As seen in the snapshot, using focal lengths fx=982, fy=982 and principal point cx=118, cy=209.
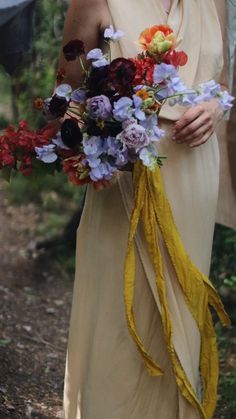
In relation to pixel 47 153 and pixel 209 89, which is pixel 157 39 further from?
pixel 47 153

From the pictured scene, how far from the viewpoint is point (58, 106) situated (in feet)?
10.2

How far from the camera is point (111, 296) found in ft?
11.4

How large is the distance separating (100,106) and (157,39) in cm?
29

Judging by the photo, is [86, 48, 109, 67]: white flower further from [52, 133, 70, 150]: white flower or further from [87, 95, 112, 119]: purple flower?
[52, 133, 70, 150]: white flower

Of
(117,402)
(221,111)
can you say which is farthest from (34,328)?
(221,111)

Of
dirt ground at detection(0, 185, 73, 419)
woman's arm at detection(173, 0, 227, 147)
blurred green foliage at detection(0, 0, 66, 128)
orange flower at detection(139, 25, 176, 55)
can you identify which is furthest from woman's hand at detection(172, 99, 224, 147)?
blurred green foliage at detection(0, 0, 66, 128)

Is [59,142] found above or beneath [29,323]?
above

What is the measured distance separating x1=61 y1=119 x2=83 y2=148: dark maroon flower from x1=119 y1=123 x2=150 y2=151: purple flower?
0.18m

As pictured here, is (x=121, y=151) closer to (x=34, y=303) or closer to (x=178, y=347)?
(x=178, y=347)

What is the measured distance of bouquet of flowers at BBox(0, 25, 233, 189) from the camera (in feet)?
9.84

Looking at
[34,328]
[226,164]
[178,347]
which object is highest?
[226,164]

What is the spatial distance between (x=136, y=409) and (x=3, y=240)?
4.78 metres

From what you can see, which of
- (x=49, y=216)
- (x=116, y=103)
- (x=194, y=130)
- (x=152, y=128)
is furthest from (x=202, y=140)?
(x=49, y=216)

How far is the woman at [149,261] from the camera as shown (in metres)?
3.29
